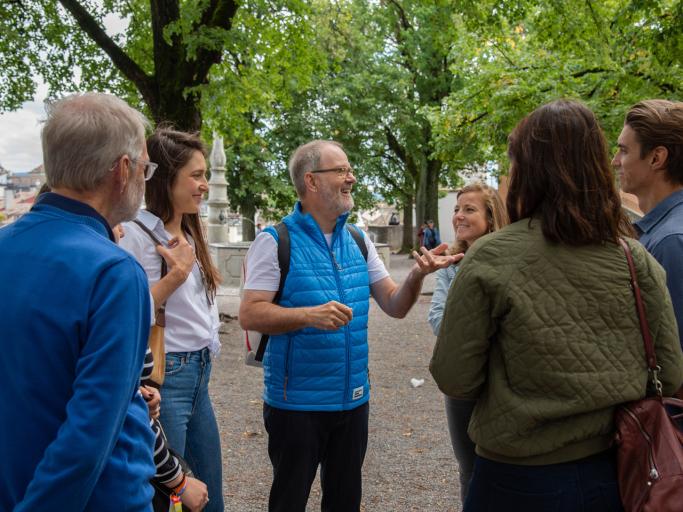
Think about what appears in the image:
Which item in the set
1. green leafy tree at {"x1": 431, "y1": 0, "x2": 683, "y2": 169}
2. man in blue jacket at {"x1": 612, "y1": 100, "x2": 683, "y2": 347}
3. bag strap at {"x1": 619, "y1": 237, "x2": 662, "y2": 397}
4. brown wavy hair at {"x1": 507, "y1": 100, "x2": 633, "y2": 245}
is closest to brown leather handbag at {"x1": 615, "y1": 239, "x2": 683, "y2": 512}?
bag strap at {"x1": 619, "y1": 237, "x2": 662, "y2": 397}

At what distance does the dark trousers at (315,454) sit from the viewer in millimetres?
2994

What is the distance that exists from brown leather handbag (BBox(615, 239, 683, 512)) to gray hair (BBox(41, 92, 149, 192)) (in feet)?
4.79

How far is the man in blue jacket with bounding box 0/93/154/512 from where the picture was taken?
1.53 metres

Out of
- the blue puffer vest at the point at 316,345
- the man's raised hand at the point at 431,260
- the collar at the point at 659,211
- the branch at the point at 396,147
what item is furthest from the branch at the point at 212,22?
the branch at the point at 396,147

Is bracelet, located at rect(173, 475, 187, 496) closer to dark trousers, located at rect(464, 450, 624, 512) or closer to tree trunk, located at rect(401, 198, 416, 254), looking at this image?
dark trousers, located at rect(464, 450, 624, 512)

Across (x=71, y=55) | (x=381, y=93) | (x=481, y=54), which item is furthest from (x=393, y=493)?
(x=381, y=93)

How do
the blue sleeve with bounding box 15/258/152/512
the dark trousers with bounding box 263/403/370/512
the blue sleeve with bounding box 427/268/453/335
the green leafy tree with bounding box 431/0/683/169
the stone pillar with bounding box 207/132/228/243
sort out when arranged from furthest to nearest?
1. the stone pillar with bounding box 207/132/228/243
2. the green leafy tree with bounding box 431/0/683/169
3. the blue sleeve with bounding box 427/268/453/335
4. the dark trousers with bounding box 263/403/370/512
5. the blue sleeve with bounding box 15/258/152/512

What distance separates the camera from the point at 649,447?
186 centimetres

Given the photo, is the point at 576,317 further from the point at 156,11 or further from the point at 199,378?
the point at 156,11

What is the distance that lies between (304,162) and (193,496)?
1.63 m

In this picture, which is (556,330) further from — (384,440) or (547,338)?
(384,440)

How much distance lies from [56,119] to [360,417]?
6.50 ft

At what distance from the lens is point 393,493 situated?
15.9 feet

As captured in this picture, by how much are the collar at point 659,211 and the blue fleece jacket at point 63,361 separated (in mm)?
1959
